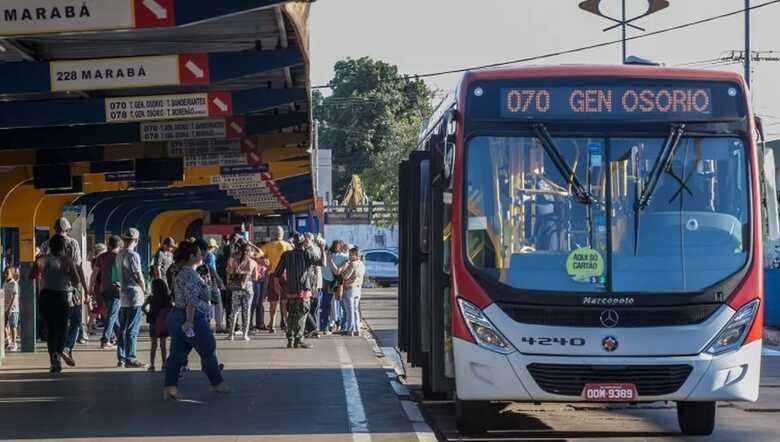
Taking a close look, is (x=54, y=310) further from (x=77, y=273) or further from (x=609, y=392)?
(x=609, y=392)

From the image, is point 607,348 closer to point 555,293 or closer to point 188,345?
point 555,293

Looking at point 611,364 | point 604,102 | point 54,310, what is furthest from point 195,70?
point 611,364

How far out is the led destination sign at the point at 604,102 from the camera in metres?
12.3

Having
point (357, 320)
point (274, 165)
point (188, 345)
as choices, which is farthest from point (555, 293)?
point (274, 165)

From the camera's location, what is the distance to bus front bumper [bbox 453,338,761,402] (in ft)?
39.0

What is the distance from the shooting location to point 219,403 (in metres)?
15.3

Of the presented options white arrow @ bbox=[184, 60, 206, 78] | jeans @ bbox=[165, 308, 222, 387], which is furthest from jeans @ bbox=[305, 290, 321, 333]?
white arrow @ bbox=[184, 60, 206, 78]

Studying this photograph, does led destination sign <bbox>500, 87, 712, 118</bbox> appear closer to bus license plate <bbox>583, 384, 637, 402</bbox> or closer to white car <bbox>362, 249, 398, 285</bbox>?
bus license plate <bbox>583, 384, 637, 402</bbox>

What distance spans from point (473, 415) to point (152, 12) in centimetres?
433

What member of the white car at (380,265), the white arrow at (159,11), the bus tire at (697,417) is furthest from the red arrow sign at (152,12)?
the white car at (380,265)

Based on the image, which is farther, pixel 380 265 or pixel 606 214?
pixel 380 265

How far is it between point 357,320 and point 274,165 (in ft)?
15.8

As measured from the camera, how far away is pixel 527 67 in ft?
41.5

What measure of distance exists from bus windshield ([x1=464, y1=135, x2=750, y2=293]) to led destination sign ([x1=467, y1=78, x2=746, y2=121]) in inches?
7.8
